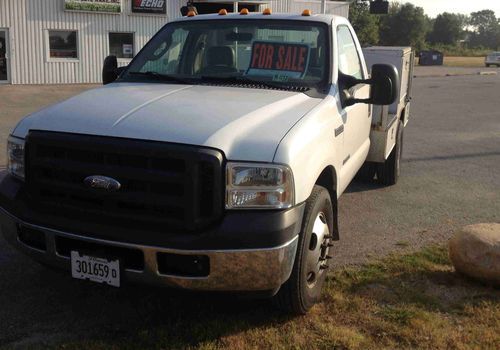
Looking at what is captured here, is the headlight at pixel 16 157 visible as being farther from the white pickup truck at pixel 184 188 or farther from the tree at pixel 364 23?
the tree at pixel 364 23

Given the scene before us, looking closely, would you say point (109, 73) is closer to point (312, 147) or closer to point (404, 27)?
point (312, 147)

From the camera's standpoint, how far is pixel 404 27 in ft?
281

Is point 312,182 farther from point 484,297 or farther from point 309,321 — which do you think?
point 484,297

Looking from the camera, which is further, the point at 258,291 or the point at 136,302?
the point at 136,302

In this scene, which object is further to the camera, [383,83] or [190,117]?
[383,83]

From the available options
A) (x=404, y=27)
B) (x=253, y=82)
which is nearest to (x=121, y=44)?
(x=253, y=82)

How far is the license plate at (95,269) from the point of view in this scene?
3271mm

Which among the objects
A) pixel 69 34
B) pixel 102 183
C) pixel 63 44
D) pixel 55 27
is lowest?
pixel 102 183

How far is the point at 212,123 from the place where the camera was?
3340 millimetres

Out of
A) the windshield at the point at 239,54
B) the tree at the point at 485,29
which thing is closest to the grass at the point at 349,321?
the windshield at the point at 239,54

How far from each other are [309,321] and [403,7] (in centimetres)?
8907

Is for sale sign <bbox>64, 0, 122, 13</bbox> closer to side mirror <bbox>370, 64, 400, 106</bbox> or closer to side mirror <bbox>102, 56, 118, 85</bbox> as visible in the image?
side mirror <bbox>102, 56, 118, 85</bbox>

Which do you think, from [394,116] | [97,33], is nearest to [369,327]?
[394,116]

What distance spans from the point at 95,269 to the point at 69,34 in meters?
22.3
